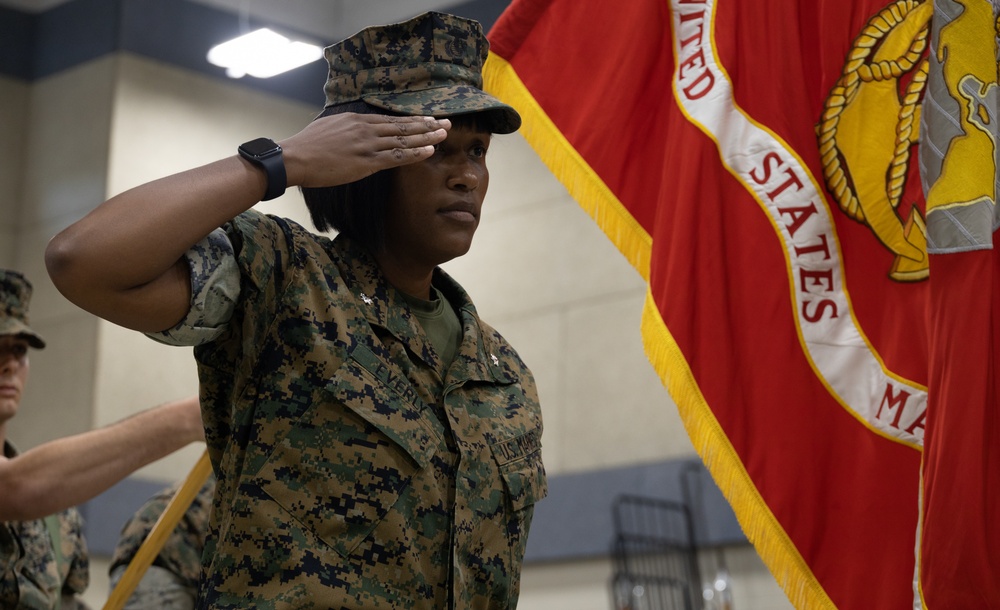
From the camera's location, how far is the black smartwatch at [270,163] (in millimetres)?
1556

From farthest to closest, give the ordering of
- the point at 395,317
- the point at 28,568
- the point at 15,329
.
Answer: the point at 15,329 < the point at 28,568 < the point at 395,317

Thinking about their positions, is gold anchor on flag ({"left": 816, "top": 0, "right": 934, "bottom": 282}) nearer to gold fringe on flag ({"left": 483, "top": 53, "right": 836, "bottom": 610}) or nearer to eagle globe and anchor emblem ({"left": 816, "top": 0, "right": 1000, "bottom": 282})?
eagle globe and anchor emblem ({"left": 816, "top": 0, "right": 1000, "bottom": 282})

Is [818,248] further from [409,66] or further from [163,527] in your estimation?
[163,527]

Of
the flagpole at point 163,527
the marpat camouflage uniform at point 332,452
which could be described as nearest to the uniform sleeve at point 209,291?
the marpat camouflage uniform at point 332,452

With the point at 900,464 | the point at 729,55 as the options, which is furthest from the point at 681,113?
the point at 900,464

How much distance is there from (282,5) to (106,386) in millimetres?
2520

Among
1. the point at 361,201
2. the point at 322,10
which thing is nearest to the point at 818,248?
the point at 361,201

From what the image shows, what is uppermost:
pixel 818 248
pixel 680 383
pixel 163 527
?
pixel 818 248

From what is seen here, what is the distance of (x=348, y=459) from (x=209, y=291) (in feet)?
0.84

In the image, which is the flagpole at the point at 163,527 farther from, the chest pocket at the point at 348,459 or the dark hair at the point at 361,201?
the chest pocket at the point at 348,459

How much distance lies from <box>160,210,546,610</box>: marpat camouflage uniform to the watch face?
0.09m

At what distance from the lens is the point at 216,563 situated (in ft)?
5.14

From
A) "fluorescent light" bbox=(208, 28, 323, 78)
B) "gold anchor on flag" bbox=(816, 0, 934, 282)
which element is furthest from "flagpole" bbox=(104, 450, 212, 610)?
"fluorescent light" bbox=(208, 28, 323, 78)

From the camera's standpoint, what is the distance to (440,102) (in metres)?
1.76
